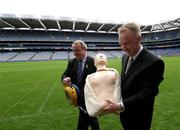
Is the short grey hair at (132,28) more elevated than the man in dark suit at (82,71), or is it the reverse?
the short grey hair at (132,28)

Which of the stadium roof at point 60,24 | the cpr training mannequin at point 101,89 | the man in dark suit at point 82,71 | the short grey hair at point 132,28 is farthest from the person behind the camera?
the stadium roof at point 60,24

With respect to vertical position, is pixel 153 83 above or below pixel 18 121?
above

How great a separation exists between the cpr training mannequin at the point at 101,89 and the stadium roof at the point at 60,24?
251ft

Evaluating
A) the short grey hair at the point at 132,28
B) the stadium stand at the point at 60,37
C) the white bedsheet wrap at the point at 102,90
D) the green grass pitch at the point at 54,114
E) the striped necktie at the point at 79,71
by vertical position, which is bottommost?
the stadium stand at the point at 60,37

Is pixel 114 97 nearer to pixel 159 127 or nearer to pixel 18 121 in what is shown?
pixel 159 127

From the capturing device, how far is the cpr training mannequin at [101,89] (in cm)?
288

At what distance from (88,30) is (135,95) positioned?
310 feet

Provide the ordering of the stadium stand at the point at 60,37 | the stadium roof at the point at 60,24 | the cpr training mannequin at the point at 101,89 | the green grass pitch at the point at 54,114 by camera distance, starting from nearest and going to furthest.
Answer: the cpr training mannequin at the point at 101,89, the green grass pitch at the point at 54,114, the stadium roof at the point at 60,24, the stadium stand at the point at 60,37

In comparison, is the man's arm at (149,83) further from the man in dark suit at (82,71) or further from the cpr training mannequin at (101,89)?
the man in dark suit at (82,71)

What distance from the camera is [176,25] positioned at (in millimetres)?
89000

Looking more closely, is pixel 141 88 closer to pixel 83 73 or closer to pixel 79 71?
pixel 83 73

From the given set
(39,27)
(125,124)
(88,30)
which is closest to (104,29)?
(88,30)

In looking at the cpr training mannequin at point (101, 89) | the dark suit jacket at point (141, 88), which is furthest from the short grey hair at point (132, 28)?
the cpr training mannequin at point (101, 89)

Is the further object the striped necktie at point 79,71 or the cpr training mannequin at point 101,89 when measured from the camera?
the striped necktie at point 79,71
